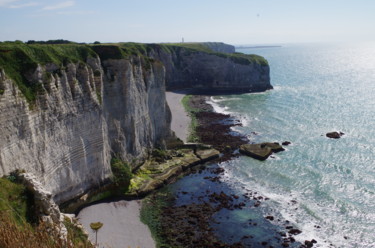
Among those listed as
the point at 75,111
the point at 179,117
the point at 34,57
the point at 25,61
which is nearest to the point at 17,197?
the point at 25,61

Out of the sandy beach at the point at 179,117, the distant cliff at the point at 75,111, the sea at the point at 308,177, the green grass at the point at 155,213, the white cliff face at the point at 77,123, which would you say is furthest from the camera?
the sandy beach at the point at 179,117

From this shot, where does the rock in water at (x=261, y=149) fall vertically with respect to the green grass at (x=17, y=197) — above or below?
below

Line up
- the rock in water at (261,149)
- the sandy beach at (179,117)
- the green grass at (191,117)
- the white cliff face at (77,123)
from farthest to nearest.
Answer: the sandy beach at (179,117), the green grass at (191,117), the rock in water at (261,149), the white cliff face at (77,123)

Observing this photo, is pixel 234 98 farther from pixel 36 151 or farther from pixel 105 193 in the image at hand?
pixel 36 151

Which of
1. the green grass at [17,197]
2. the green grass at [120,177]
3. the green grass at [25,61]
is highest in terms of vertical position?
the green grass at [25,61]

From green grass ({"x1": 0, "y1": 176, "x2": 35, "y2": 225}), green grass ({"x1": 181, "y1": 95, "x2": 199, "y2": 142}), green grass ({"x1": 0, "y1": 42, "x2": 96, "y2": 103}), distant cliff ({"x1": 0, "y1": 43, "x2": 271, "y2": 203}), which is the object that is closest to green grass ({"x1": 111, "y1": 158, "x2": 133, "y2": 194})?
distant cliff ({"x1": 0, "y1": 43, "x2": 271, "y2": 203})

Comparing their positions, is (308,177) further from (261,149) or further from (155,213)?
(155,213)

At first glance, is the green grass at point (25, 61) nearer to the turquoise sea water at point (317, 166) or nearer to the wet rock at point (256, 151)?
the turquoise sea water at point (317, 166)

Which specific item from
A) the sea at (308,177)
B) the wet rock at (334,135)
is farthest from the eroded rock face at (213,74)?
the wet rock at (334,135)
